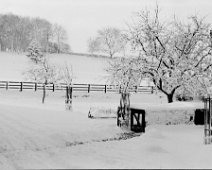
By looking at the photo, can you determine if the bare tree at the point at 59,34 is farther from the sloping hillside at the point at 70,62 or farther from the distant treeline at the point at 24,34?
the sloping hillside at the point at 70,62

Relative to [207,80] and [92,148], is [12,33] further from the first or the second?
[92,148]

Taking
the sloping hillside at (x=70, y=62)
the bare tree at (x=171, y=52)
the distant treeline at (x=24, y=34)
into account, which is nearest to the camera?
the bare tree at (x=171, y=52)

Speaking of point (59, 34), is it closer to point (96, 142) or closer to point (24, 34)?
point (24, 34)

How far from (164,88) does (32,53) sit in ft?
133

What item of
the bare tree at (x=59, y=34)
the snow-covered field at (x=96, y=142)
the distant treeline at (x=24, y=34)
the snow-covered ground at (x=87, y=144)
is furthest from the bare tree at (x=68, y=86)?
the bare tree at (x=59, y=34)

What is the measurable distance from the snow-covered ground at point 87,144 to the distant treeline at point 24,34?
85323 mm

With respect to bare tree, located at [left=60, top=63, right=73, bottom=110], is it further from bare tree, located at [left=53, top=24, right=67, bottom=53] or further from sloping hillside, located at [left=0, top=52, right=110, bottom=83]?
bare tree, located at [left=53, top=24, right=67, bottom=53]

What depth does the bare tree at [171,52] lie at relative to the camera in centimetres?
2486

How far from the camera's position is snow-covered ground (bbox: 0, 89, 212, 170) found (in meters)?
10.8

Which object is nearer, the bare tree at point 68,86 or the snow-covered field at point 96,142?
the snow-covered field at point 96,142

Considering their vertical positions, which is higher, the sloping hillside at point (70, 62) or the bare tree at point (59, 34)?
the bare tree at point (59, 34)

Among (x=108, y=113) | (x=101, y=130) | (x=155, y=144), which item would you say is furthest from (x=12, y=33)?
(x=155, y=144)

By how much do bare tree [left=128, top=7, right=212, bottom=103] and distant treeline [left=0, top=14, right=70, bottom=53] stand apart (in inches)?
3177

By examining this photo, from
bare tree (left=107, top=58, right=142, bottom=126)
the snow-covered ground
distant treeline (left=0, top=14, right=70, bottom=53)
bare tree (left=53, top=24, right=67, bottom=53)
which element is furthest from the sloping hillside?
the snow-covered ground
